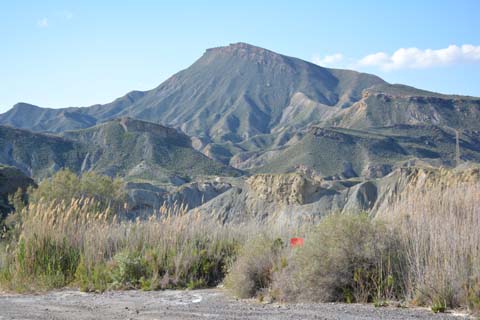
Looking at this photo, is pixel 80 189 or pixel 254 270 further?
pixel 80 189

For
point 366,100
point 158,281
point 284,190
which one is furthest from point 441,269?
point 366,100

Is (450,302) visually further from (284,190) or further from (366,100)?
(366,100)

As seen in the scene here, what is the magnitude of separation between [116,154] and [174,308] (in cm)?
8679

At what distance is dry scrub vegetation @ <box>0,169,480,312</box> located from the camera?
29.0ft

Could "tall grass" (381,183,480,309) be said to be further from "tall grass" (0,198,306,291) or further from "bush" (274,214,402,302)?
"tall grass" (0,198,306,291)

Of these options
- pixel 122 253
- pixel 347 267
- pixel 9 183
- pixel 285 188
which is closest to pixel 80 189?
pixel 9 183


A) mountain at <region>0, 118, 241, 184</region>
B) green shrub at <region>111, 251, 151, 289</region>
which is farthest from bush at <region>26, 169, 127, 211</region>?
mountain at <region>0, 118, 241, 184</region>

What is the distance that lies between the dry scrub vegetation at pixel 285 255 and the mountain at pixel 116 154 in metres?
66.2

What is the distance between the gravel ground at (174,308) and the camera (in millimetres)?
8242

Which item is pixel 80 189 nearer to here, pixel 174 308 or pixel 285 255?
pixel 285 255

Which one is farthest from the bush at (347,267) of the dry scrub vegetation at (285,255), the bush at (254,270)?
the bush at (254,270)

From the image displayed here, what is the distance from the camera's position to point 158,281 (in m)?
11.4

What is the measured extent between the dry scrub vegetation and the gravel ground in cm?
39

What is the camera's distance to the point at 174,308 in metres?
9.12
